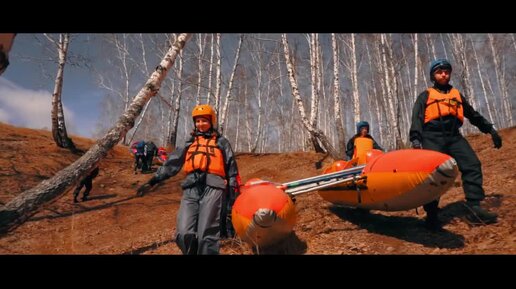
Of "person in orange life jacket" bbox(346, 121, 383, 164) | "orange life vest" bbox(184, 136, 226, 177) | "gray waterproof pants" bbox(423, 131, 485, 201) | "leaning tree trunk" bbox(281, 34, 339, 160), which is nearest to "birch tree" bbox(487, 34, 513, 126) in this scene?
"leaning tree trunk" bbox(281, 34, 339, 160)

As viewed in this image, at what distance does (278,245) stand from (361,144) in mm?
3393

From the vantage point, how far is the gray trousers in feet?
10.8

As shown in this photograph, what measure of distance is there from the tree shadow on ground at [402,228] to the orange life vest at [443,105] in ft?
5.09

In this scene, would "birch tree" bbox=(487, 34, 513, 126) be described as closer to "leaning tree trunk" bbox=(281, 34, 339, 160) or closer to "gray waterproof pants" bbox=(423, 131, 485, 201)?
"leaning tree trunk" bbox=(281, 34, 339, 160)

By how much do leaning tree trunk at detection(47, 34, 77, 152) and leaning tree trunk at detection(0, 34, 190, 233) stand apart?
7.97 m

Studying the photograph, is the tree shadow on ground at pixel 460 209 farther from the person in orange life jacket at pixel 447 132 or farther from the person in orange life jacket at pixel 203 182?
the person in orange life jacket at pixel 203 182

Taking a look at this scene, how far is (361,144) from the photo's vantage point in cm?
641

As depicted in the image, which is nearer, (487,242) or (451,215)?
(487,242)

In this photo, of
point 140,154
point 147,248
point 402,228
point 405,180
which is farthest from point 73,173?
point 140,154

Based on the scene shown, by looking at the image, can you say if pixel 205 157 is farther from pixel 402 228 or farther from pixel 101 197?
pixel 101 197
